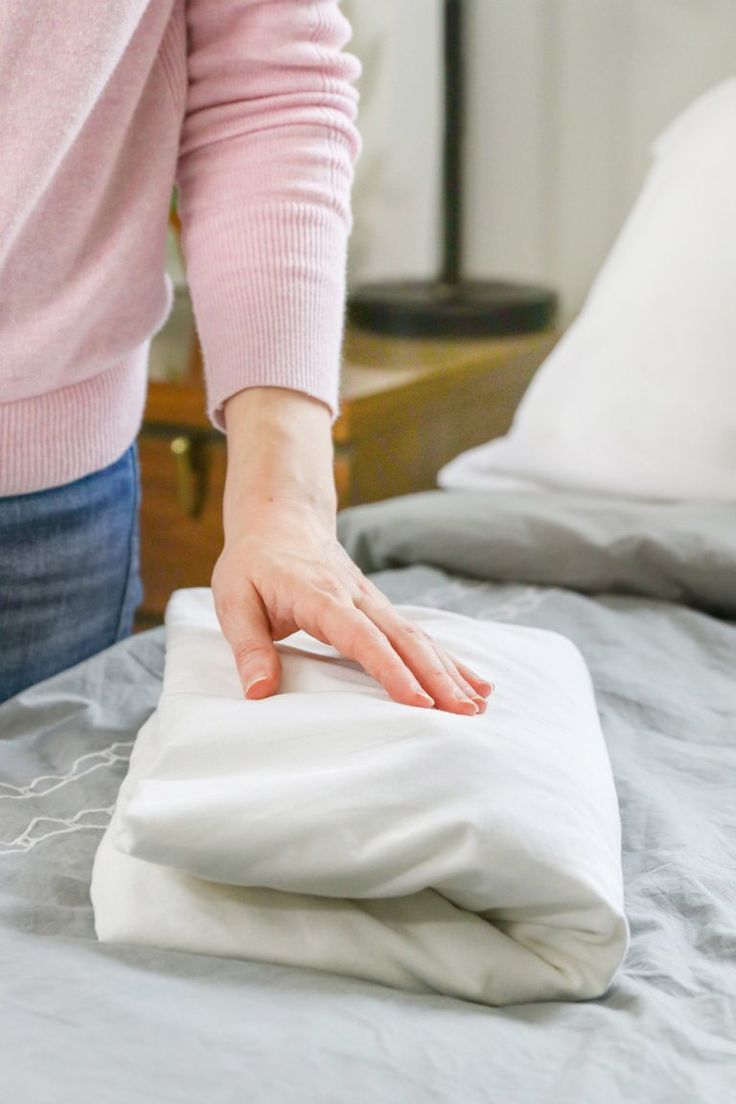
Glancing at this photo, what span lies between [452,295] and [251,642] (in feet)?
4.05

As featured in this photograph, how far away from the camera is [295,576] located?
0.71m

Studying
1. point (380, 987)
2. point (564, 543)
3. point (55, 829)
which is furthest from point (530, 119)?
point (380, 987)

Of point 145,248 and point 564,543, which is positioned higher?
point 145,248

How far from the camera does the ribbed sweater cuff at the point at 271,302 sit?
85 cm

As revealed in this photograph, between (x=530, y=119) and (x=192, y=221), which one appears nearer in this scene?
(x=192, y=221)

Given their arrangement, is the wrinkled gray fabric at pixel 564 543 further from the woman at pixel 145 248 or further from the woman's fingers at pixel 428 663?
the woman's fingers at pixel 428 663

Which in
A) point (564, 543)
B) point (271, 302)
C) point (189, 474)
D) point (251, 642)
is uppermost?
point (271, 302)

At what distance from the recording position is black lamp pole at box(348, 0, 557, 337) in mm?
1778

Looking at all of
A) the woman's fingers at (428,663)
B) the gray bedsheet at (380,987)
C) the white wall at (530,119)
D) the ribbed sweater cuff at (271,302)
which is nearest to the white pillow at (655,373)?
the gray bedsheet at (380,987)

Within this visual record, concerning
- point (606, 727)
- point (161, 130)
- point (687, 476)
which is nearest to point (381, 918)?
point (606, 727)

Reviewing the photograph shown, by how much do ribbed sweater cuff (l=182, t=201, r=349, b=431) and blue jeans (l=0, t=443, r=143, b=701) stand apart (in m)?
0.12

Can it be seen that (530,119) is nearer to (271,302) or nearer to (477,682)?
(271,302)

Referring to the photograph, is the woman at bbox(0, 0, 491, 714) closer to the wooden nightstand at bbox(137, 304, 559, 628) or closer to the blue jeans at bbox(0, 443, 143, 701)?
the blue jeans at bbox(0, 443, 143, 701)

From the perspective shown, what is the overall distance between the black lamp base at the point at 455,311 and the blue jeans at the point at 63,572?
0.85 m
